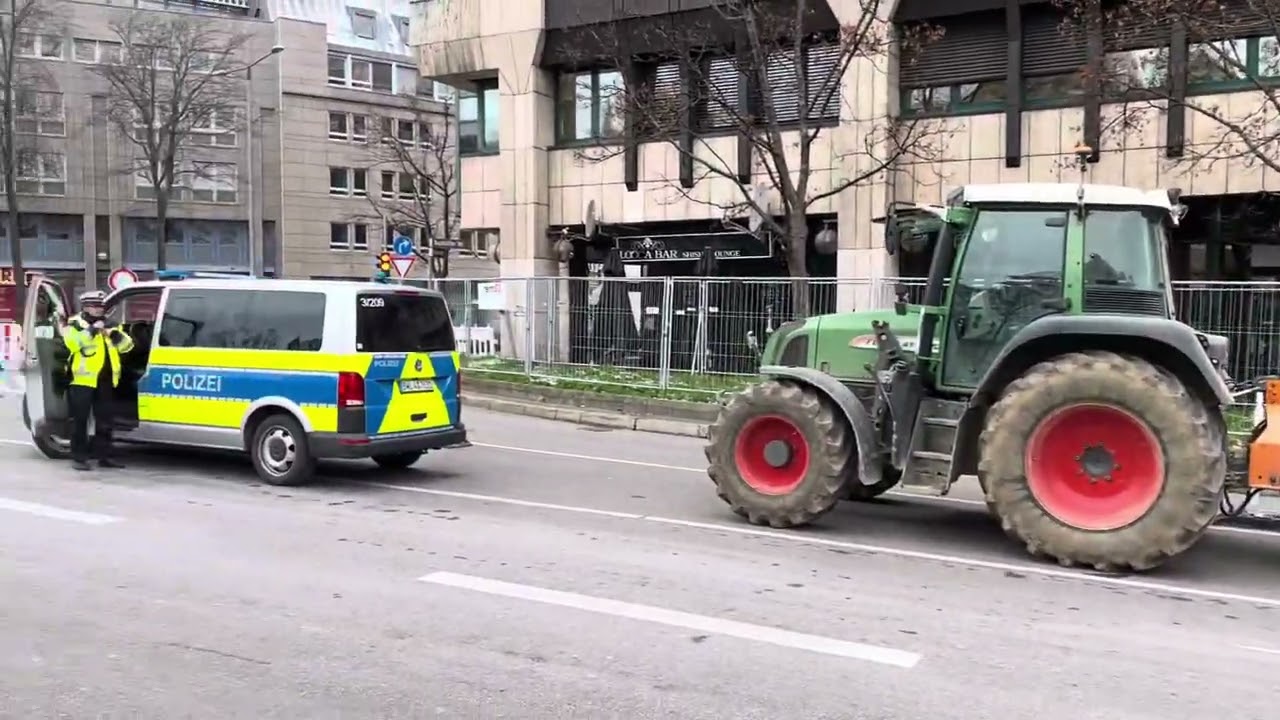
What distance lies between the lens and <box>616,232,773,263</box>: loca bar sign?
71.7ft

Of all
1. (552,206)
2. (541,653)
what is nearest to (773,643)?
(541,653)

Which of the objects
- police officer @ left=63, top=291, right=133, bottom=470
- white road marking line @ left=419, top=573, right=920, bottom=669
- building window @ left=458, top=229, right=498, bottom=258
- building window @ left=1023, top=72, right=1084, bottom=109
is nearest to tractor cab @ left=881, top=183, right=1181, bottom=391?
white road marking line @ left=419, top=573, right=920, bottom=669

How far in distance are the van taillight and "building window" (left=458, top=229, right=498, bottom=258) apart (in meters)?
16.1

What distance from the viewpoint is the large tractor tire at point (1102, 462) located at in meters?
6.53

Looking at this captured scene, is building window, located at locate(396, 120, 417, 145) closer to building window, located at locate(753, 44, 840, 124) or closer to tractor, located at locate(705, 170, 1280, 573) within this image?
building window, located at locate(753, 44, 840, 124)

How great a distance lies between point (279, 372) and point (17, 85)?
4598cm

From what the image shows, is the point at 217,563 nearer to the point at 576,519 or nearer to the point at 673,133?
the point at 576,519

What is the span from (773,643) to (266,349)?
627 cm

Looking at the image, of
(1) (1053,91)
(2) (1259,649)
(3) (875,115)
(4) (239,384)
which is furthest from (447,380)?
(1) (1053,91)

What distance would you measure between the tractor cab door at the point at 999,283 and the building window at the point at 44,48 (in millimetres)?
51900

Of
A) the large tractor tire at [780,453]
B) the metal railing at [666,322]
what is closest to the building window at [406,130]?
the metal railing at [666,322]

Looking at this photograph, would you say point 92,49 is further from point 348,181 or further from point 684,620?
point 684,620

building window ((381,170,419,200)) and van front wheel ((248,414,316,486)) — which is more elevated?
building window ((381,170,419,200))

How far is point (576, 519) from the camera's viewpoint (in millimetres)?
8398
